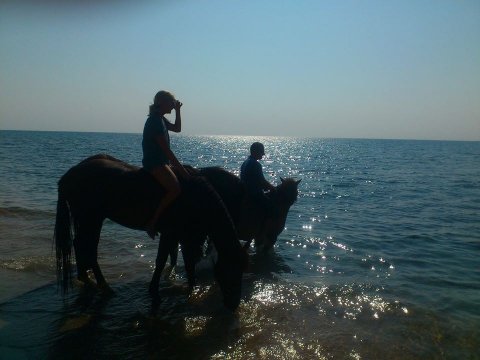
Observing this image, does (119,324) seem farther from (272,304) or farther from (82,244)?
(272,304)

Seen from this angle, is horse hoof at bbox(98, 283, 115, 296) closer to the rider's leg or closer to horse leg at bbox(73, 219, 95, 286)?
horse leg at bbox(73, 219, 95, 286)

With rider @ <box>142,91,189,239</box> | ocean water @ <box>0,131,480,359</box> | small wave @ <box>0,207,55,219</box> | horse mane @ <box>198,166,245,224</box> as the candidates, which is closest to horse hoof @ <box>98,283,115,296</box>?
ocean water @ <box>0,131,480,359</box>

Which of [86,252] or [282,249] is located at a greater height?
[86,252]

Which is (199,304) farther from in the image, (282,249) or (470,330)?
(282,249)

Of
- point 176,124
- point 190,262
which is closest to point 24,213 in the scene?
point 190,262

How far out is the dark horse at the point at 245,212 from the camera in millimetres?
6648

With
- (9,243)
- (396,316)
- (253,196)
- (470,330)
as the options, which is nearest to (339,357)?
(396,316)

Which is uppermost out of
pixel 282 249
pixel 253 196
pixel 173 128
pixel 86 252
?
pixel 173 128

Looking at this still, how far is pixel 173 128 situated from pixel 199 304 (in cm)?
271

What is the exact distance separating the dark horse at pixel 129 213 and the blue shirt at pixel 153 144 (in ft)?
0.97

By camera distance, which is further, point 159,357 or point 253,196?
point 253,196

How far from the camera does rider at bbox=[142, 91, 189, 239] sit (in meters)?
5.70

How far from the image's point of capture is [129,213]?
6.21 metres

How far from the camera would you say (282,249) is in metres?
10.4
